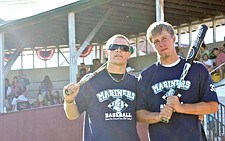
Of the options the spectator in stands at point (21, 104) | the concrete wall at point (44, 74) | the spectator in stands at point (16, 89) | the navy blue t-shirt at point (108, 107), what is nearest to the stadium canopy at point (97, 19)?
the spectator in stands at point (21, 104)

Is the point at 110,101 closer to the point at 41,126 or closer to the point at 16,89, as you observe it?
the point at 41,126

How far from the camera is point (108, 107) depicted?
132 inches

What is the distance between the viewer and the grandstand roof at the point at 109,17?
1152cm

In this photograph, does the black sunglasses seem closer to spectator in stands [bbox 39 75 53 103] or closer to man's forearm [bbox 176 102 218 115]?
man's forearm [bbox 176 102 218 115]

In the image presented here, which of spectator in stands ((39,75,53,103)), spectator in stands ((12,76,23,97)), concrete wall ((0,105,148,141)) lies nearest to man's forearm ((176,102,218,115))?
concrete wall ((0,105,148,141))

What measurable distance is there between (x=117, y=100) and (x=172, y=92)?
0.52 meters

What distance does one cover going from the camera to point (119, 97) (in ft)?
Result: 11.0

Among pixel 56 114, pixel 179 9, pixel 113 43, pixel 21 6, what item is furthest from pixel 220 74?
pixel 21 6

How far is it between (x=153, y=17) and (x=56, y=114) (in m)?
5.43

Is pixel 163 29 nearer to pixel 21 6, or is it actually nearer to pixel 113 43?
pixel 113 43

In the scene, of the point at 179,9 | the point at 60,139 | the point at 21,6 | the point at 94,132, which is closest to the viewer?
the point at 94,132

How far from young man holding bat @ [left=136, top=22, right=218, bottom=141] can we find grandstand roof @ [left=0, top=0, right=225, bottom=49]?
752 centimetres

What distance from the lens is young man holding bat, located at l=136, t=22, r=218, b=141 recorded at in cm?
309

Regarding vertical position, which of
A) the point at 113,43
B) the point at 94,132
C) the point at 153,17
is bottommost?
the point at 94,132
